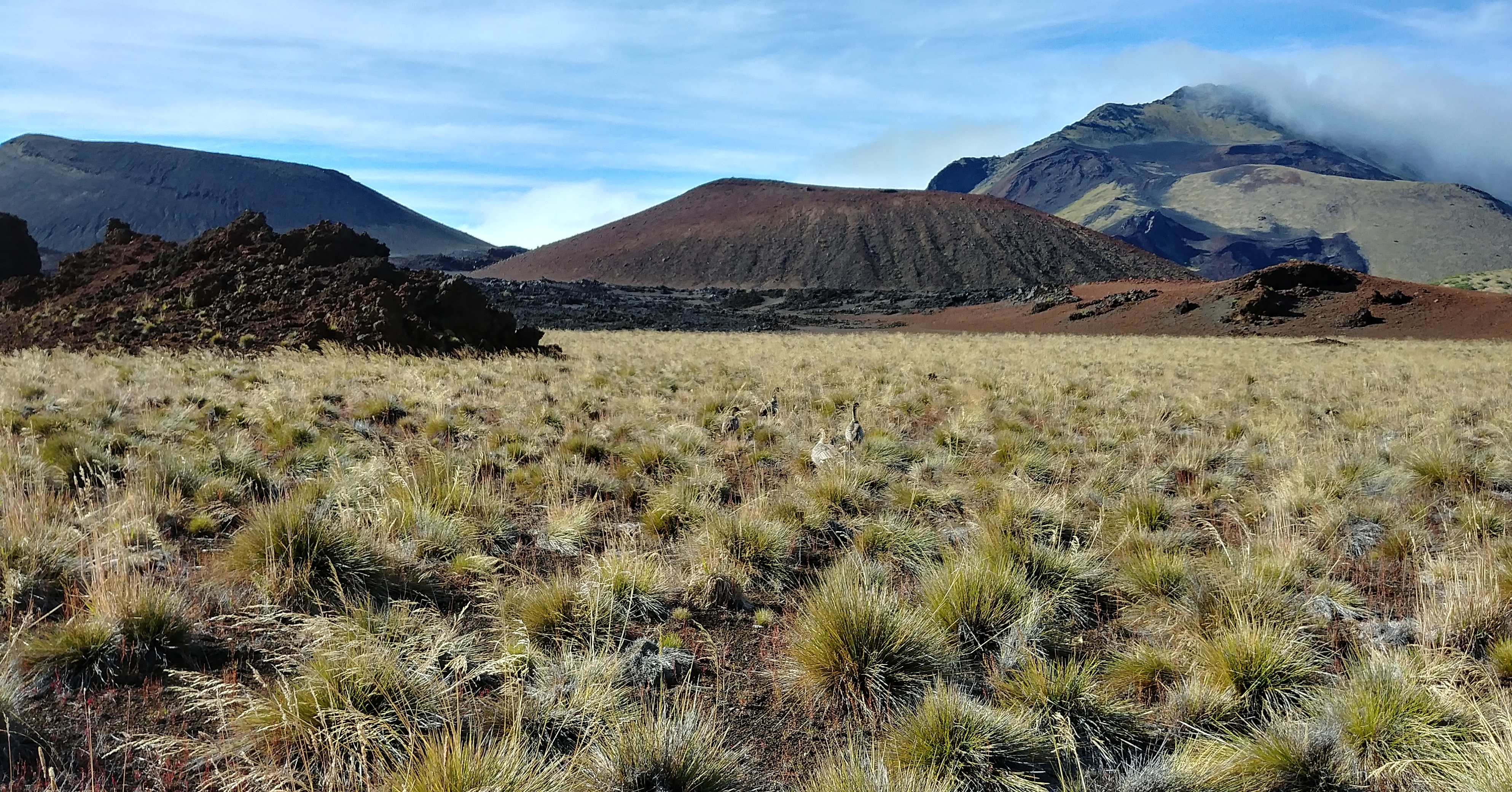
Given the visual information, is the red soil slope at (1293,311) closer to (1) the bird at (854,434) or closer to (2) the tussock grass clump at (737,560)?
(1) the bird at (854,434)

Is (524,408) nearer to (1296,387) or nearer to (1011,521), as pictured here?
(1011,521)

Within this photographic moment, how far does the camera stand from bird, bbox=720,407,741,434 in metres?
7.75

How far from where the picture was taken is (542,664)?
2807mm

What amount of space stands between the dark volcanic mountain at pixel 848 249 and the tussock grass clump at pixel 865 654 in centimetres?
7534

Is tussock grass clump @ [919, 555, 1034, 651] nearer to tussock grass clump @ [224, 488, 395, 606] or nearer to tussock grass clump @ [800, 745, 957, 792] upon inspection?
tussock grass clump @ [800, 745, 957, 792]

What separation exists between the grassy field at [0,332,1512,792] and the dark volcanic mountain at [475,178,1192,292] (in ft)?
238

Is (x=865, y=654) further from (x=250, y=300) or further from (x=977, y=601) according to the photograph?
(x=250, y=300)

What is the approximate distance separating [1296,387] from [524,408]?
39.1ft

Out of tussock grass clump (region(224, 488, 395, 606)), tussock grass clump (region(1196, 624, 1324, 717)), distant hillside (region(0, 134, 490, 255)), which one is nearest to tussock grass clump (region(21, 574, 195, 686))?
tussock grass clump (region(224, 488, 395, 606))

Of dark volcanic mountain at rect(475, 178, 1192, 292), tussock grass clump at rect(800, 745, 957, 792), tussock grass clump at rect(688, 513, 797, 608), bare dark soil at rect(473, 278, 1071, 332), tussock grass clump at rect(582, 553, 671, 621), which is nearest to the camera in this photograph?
tussock grass clump at rect(800, 745, 957, 792)

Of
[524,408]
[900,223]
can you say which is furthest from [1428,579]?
[900,223]

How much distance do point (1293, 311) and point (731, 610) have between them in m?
44.2

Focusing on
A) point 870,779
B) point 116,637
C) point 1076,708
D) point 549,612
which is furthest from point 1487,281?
point 116,637

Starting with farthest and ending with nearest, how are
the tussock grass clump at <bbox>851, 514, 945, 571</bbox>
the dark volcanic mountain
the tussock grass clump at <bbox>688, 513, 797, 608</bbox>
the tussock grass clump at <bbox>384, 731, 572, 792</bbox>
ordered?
the dark volcanic mountain
the tussock grass clump at <bbox>851, 514, 945, 571</bbox>
the tussock grass clump at <bbox>688, 513, 797, 608</bbox>
the tussock grass clump at <bbox>384, 731, 572, 792</bbox>
